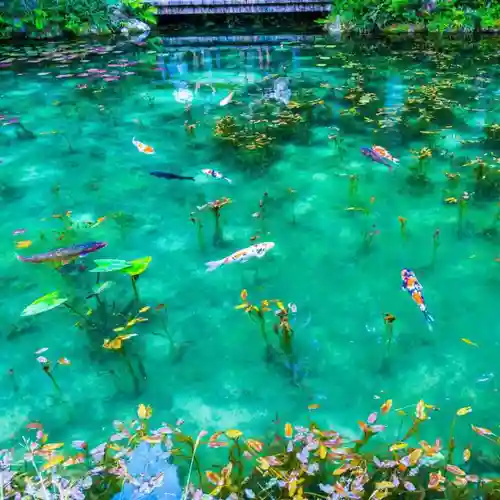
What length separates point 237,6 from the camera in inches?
563

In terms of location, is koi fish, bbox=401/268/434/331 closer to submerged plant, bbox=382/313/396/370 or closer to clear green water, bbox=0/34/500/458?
clear green water, bbox=0/34/500/458

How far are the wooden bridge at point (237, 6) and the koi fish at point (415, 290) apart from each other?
13026mm

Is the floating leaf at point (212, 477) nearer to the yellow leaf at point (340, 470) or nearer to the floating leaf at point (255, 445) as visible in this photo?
the floating leaf at point (255, 445)

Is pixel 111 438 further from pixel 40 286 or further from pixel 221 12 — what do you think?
pixel 221 12

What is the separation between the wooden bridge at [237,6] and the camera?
1409cm

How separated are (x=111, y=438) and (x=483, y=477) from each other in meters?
1.71

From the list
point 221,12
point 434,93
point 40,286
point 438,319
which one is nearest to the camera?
point 438,319

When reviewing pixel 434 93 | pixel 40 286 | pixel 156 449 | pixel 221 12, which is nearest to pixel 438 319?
pixel 156 449

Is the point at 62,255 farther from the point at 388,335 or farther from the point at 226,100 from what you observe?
the point at 226,100

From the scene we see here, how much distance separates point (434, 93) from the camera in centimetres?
711

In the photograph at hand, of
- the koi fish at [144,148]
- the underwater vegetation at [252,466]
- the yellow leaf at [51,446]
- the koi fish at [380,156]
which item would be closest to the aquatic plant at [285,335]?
the underwater vegetation at [252,466]

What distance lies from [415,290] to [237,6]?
13.5 metres

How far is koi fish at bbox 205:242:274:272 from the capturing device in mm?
3631

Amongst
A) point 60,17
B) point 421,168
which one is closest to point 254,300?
point 421,168
